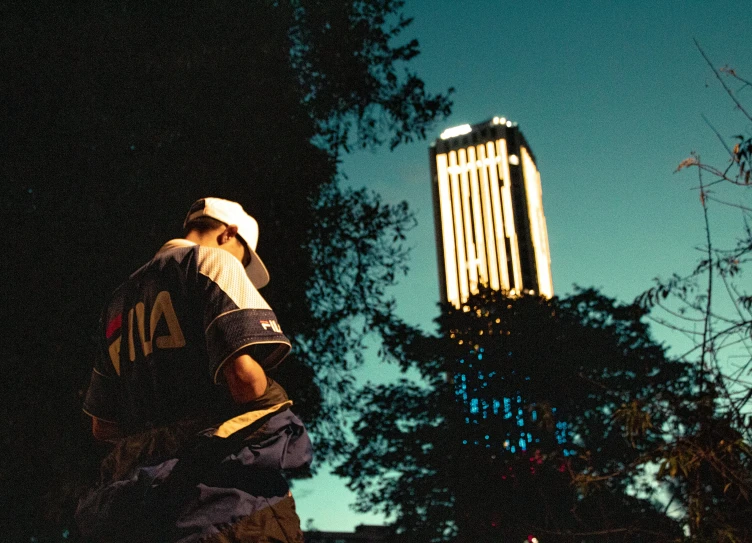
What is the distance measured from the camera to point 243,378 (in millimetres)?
2150

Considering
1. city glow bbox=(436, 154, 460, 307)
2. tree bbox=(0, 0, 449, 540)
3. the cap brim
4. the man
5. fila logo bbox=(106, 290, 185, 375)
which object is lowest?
the man

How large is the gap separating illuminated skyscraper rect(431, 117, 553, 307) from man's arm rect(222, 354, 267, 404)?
3838 inches

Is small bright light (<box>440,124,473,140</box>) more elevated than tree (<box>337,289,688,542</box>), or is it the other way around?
small bright light (<box>440,124,473,140</box>)

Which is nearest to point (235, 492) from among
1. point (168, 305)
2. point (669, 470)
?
point (168, 305)

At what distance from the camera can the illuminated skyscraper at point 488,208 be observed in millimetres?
103625

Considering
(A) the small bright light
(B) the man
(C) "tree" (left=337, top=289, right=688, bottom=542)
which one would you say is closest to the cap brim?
(B) the man

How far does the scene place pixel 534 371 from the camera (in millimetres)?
26578

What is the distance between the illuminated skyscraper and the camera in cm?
10362

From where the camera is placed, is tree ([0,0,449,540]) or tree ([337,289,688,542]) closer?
tree ([0,0,449,540])

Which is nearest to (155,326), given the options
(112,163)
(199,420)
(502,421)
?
(199,420)

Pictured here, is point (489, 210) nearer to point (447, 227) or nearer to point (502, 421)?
point (447, 227)

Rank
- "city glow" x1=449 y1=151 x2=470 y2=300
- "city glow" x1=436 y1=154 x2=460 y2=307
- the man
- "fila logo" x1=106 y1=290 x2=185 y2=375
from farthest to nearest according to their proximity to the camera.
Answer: "city glow" x1=449 y1=151 x2=470 y2=300 < "city glow" x1=436 y1=154 x2=460 y2=307 < "fila logo" x1=106 y1=290 x2=185 y2=375 < the man

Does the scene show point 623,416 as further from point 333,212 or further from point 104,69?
point 104,69

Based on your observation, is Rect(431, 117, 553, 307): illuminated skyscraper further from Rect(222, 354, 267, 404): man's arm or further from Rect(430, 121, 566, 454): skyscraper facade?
Rect(222, 354, 267, 404): man's arm
